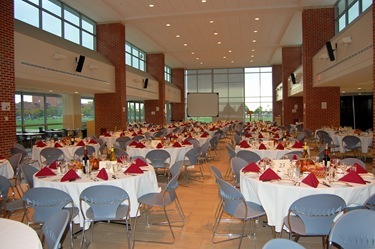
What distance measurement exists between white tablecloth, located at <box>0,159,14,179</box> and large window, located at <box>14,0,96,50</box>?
21.8 ft

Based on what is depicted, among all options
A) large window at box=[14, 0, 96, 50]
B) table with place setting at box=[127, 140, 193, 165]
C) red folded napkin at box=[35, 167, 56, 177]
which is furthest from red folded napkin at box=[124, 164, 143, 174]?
large window at box=[14, 0, 96, 50]

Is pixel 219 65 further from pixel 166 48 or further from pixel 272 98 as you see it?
pixel 166 48

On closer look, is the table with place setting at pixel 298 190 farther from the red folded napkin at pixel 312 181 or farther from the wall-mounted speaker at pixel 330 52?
the wall-mounted speaker at pixel 330 52

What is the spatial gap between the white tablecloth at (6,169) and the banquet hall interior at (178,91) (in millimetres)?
26

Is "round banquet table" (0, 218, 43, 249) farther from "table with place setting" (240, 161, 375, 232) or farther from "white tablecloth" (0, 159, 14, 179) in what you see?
"white tablecloth" (0, 159, 14, 179)

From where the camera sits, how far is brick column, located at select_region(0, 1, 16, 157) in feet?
28.2

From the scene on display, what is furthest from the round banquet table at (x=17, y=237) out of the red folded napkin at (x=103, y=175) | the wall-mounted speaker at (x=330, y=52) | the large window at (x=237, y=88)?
the large window at (x=237, y=88)

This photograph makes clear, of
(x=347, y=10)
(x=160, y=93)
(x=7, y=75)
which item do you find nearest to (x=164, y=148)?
(x=7, y=75)

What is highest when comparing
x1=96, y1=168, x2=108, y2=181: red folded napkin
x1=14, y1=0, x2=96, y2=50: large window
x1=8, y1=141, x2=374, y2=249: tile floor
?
x1=14, y1=0, x2=96, y2=50: large window

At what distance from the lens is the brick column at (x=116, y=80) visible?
15.8m

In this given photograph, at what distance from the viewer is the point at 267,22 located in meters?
15.7

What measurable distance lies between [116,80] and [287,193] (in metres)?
13.4

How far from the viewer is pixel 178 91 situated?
3058 centimetres

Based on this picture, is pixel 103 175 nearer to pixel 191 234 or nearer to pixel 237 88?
pixel 191 234
